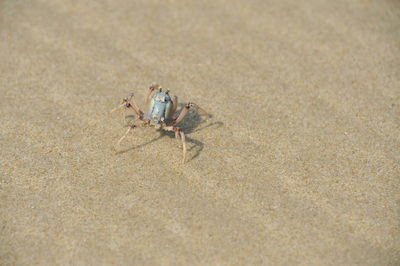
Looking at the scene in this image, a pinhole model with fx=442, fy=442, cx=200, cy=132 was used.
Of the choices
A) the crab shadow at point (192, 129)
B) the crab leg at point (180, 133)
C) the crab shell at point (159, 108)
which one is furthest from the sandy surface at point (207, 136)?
the crab shell at point (159, 108)

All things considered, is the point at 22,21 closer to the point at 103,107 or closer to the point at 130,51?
the point at 130,51

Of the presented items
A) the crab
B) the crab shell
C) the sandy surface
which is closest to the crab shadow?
the sandy surface

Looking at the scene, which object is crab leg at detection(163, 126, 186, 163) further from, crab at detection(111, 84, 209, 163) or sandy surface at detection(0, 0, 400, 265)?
sandy surface at detection(0, 0, 400, 265)

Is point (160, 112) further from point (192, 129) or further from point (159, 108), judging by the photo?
point (192, 129)

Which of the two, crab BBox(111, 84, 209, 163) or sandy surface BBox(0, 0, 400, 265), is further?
crab BBox(111, 84, 209, 163)

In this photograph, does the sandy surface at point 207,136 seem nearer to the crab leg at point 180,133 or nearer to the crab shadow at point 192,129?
the crab shadow at point 192,129

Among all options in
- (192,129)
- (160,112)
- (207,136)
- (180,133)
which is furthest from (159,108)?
(207,136)

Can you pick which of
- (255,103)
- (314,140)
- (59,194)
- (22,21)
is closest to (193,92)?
(255,103)
